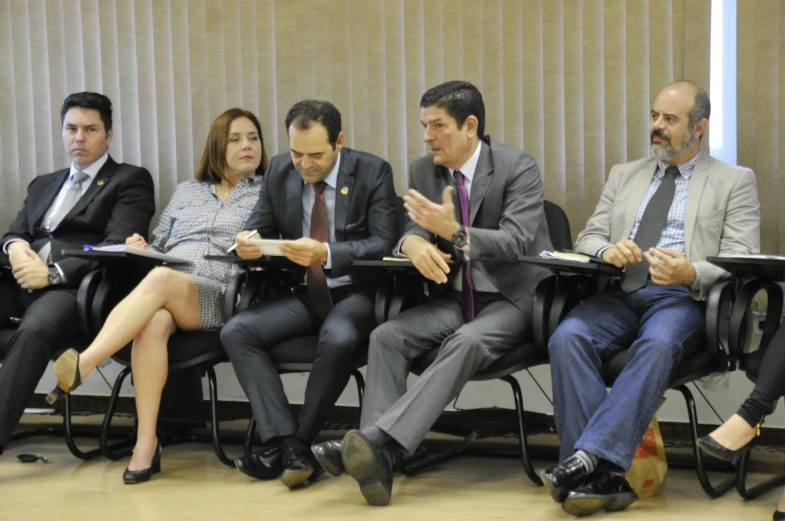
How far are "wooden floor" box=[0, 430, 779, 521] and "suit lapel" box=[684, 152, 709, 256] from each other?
89 centimetres

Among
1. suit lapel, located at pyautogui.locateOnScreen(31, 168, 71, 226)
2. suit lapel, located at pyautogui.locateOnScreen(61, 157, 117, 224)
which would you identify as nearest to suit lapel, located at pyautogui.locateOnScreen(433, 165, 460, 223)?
suit lapel, located at pyautogui.locateOnScreen(61, 157, 117, 224)

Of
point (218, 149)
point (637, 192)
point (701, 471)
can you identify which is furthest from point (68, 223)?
point (701, 471)

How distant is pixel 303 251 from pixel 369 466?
33.7 inches

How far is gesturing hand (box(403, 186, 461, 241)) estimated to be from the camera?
3.34m

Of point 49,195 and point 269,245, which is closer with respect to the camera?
point 269,245

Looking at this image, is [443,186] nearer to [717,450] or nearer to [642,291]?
[642,291]

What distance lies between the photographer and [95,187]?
4410mm

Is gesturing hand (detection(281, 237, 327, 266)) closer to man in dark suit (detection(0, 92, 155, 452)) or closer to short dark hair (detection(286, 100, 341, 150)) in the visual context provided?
short dark hair (detection(286, 100, 341, 150))

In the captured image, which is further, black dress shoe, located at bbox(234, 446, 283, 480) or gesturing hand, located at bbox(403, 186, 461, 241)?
black dress shoe, located at bbox(234, 446, 283, 480)

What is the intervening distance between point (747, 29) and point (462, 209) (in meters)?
1.45

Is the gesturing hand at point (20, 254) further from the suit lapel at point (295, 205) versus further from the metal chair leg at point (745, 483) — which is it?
the metal chair leg at point (745, 483)

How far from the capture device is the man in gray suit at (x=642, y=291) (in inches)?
118

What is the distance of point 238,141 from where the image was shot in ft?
14.2

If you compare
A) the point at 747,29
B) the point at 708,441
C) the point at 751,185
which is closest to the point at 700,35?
the point at 747,29
